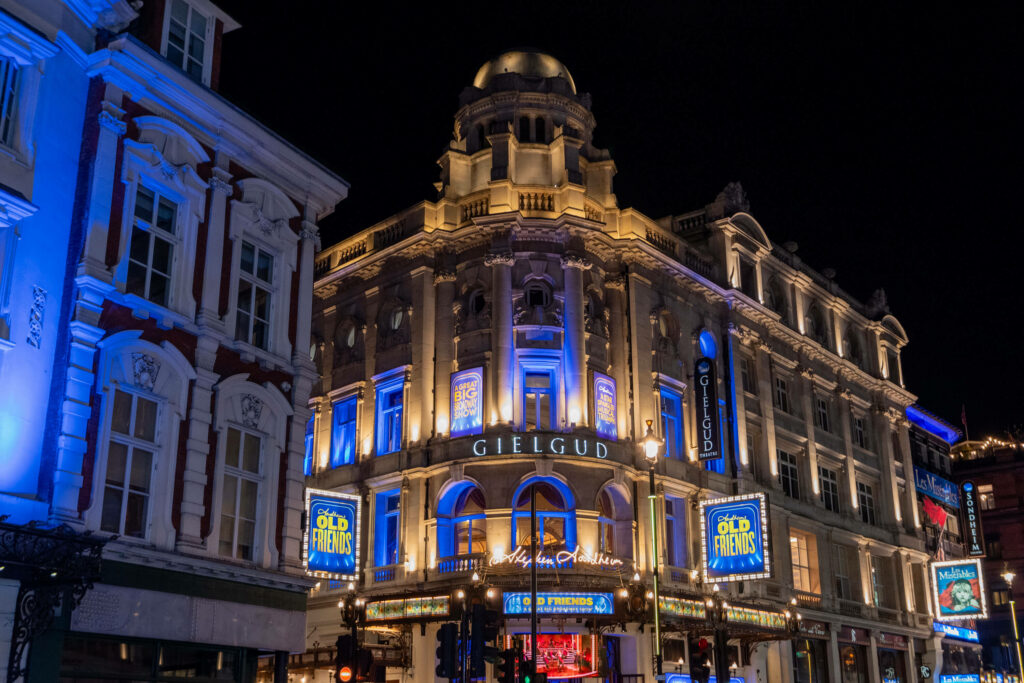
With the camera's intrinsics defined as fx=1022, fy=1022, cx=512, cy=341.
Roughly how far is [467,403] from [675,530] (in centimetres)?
938

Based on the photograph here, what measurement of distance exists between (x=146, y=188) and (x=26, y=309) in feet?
13.2

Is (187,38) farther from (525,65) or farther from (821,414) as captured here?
(821,414)

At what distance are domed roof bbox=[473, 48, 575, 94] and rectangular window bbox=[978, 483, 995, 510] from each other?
173 feet

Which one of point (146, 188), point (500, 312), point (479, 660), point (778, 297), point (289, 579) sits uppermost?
point (778, 297)

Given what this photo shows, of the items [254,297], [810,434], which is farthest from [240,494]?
[810,434]

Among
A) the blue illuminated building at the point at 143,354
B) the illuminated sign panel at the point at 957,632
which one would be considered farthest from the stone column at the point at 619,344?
the illuminated sign panel at the point at 957,632

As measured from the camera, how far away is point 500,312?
36219 mm

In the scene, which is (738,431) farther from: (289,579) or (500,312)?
(289,579)

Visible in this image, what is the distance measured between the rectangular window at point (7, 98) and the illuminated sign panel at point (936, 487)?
2029 inches

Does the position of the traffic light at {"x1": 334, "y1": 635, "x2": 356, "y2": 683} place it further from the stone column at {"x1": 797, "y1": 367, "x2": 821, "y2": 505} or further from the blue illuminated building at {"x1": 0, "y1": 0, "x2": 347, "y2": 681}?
the stone column at {"x1": 797, "y1": 367, "x2": 821, "y2": 505}

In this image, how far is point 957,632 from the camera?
5641cm

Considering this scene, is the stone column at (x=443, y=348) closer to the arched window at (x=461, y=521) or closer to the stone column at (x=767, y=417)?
the arched window at (x=461, y=521)

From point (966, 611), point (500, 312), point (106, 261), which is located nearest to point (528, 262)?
point (500, 312)

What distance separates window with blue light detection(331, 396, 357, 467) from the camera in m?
39.8
